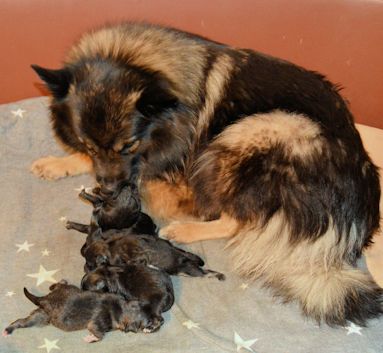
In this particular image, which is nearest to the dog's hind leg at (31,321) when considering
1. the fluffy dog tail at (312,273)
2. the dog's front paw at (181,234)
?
the dog's front paw at (181,234)

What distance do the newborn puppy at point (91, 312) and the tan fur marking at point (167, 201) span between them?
0.80 meters

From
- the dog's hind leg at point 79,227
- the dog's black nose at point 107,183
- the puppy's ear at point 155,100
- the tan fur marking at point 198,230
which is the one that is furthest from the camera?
the dog's hind leg at point 79,227

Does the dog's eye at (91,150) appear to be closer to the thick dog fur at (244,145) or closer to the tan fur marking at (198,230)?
the thick dog fur at (244,145)

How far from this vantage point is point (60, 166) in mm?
3455

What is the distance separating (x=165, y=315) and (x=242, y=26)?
220 cm

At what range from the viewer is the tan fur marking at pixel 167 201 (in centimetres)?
Answer: 307

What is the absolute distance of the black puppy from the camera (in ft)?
8.87

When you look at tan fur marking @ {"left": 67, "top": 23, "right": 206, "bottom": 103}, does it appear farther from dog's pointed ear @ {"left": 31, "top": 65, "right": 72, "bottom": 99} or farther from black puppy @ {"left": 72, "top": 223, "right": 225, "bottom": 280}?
black puppy @ {"left": 72, "top": 223, "right": 225, "bottom": 280}

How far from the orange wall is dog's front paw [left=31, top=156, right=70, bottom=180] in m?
0.81

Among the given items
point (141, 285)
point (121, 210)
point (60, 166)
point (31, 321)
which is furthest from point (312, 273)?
point (60, 166)

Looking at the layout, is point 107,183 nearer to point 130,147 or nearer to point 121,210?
point 121,210

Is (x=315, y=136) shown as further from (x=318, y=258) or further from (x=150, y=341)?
(x=150, y=341)

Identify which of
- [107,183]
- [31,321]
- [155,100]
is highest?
[155,100]

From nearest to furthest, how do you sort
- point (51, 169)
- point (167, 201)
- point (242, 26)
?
point (167, 201), point (51, 169), point (242, 26)
